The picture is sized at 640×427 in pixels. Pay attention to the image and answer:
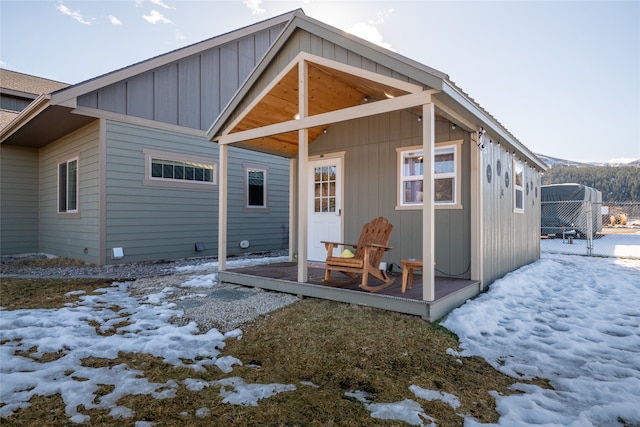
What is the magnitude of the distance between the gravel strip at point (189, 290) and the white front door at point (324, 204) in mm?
1867

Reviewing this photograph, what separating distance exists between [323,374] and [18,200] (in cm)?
1057

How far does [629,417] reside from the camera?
1.87 metres

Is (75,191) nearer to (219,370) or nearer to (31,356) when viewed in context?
(31,356)

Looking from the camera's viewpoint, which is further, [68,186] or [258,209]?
[258,209]

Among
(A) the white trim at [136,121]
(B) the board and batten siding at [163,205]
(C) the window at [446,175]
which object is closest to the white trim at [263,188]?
(B) the board and batten siding at [163,205]

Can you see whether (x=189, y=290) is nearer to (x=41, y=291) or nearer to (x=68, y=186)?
(x=41, y=291)

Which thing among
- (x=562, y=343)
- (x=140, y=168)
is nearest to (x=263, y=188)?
(x=140, y=168)

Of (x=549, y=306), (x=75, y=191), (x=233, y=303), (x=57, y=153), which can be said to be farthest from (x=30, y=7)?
(x=549, y=306)

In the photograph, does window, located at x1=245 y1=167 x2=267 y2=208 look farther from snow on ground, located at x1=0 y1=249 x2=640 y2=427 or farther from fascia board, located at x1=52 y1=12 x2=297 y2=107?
snow on ground, located at x1=0 y1=249 x2=640 y2=427

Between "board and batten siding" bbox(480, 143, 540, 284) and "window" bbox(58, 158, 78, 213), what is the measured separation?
8.23m

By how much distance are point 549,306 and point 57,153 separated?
414 inches

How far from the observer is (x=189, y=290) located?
4.86 metres

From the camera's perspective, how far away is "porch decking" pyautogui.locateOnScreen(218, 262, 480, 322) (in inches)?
139

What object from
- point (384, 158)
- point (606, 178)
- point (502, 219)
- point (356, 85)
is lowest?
point (502, 219)
